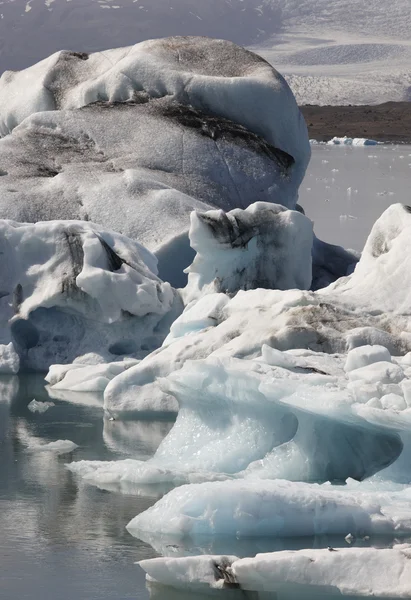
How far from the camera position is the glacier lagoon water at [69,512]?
369 cm

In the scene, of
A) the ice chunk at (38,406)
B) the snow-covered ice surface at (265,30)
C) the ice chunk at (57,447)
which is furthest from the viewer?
the snow-covered ice surface at (265,30)

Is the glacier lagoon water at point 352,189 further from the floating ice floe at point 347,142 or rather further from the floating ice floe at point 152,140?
the floating ice floe at point 347,142

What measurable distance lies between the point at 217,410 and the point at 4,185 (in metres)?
4.93

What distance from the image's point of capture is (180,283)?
30.0ft

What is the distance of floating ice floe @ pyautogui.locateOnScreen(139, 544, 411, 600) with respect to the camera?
3.41 meters

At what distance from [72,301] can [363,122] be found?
36.5m

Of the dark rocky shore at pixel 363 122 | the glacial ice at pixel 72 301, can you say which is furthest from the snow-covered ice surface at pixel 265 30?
the glacial ice at pixel 72 301

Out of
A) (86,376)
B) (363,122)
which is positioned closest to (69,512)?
(86,376)

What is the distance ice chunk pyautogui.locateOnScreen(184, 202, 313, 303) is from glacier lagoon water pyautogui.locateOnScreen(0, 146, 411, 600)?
1286 mm

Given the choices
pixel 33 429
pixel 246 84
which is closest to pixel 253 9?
pixel 246 84

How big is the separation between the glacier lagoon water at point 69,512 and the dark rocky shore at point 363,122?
32.3 meters

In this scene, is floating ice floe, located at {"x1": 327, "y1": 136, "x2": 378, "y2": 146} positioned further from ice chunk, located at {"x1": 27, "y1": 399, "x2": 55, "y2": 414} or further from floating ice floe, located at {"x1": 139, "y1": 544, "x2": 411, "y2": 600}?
floating ice floe, located at {"x1": 139, "y1": 544, "x2": 411, "y2": 600}

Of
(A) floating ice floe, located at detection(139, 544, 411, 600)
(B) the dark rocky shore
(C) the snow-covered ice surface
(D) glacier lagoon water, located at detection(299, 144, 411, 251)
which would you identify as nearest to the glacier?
(A) floating ice floe, located at detection(139, 544, 411, 600)

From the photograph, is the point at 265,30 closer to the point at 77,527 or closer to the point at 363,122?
the point at 363,122
